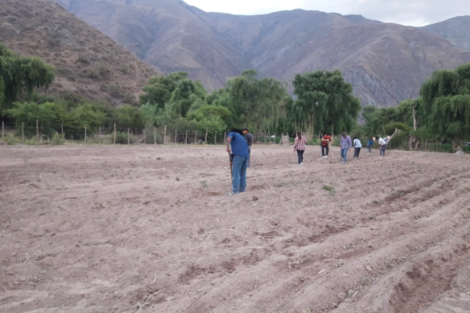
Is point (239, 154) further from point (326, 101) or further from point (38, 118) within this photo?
point (326, 101)

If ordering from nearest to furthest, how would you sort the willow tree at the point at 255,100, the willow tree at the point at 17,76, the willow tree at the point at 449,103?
the willow tree at the point at 449,103
the willow tree at the point at 17,76
the willow tree at the point at 255,100

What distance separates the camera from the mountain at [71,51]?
62562 mm

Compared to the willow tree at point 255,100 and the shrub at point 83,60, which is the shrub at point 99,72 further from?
the willow tree at point 255,100

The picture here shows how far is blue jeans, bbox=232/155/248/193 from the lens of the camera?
29.8 feet

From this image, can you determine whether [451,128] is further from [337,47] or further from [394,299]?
[337,47]

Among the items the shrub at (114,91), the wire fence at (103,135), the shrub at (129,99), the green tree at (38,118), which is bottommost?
the wire fence at (103,135)

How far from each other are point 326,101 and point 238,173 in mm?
44826

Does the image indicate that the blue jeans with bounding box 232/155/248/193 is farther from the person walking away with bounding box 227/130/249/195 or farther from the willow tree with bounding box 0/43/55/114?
the willow tree with bounding box 0/43/55/114

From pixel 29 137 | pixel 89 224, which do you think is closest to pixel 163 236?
pixel 89 224

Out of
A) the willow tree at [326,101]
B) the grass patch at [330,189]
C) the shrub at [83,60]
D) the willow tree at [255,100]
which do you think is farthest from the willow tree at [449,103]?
the shrub at [83,60]

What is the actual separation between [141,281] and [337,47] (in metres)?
156

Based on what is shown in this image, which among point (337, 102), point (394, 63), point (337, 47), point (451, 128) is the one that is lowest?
point (451, 128)

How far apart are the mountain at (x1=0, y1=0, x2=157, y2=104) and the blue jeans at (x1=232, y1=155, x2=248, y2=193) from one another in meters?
53.1

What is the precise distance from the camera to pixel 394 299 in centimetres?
397
